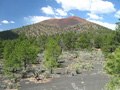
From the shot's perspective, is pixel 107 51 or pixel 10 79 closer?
pixel 10 79

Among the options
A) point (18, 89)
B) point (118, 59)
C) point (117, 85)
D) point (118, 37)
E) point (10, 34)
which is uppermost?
point (10, 34)

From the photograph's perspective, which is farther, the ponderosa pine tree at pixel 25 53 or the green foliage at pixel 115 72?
the ponderosa pine tree at pixel 25 53

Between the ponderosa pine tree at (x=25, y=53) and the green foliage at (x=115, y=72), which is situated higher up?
the ponderosa pine tree at (x=25, y=53)

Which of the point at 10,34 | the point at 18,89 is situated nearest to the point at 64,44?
the point at 18,89

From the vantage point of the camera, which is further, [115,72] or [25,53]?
[25,53]

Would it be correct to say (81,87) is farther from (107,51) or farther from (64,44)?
(64,44)

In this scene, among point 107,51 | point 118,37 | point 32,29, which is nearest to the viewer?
point 118,37

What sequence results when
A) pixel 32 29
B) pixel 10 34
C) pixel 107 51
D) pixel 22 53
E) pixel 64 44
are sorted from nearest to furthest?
pixel 22 53, pixel 107 51, pixel 64 44, pixel 10 34, pixel 32 29

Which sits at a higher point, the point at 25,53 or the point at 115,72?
the point at 25,53

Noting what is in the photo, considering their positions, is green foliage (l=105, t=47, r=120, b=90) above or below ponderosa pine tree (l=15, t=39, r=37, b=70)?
below

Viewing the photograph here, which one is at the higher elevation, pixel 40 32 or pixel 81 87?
pixel 40 32

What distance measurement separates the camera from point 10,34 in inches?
3568

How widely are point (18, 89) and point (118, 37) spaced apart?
27596 mm

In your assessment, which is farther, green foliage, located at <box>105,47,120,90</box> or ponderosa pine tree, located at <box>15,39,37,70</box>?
ponderosa pine tree, located at <box>15,39,37,70</box>
